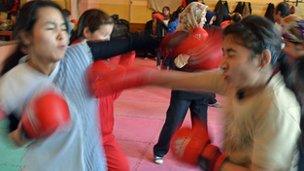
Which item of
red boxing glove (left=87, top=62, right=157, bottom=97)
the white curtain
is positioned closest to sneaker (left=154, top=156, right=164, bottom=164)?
red boxing glove (left=87, top=62, right=157, bottom=97)

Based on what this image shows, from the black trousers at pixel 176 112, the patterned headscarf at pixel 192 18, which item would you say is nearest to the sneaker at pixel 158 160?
the black trousers at pixel 176 112

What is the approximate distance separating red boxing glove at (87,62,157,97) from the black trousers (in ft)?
4.44

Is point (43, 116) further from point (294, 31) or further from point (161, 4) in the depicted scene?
point (161, 4)

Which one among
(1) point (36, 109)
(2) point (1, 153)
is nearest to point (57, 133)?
(1) point (36, 109)

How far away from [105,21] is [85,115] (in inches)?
33.6

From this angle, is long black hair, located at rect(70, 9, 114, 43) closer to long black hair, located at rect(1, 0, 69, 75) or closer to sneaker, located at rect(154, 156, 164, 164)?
long black hair, located at rect(1, 0, 69, 75)

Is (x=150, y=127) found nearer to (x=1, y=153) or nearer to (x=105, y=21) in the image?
(x=1, y=153)

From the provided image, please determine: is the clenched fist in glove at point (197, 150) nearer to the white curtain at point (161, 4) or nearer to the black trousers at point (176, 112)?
the black trousers at point (176, 112)

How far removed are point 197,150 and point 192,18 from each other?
1.54 meters

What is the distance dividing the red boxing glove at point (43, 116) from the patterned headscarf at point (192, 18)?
1.46 m

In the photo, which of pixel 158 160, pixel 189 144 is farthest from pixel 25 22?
pixel 158 160

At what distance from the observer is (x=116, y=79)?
5.77ft

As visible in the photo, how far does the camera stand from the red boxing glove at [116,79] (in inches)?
66.8

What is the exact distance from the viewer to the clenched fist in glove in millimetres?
1449
